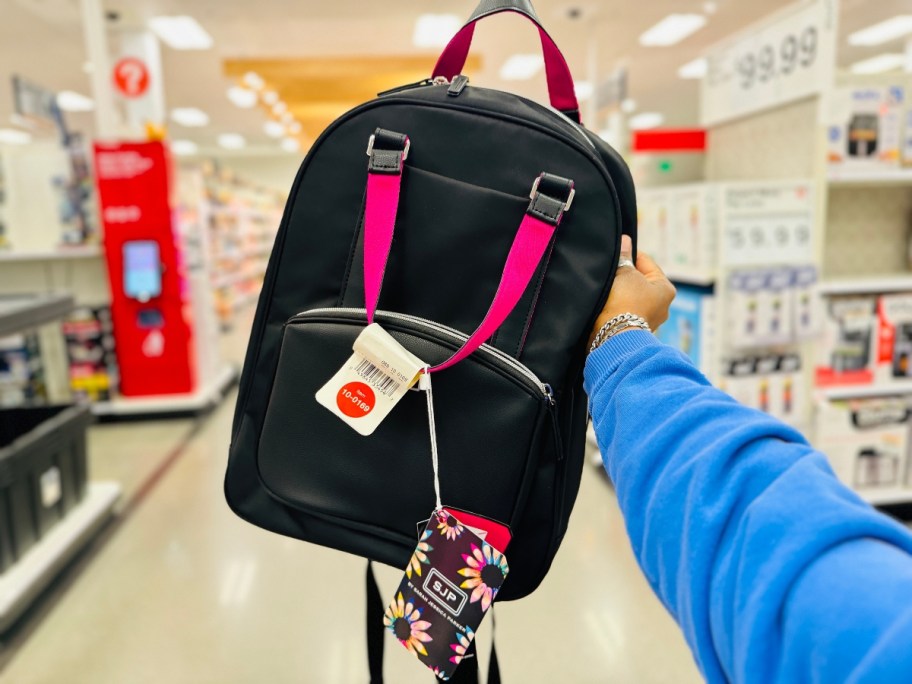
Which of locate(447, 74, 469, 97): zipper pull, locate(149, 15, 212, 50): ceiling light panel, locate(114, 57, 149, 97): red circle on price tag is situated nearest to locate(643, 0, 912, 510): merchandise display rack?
locate(447, 74, 469, 97): zipper pull

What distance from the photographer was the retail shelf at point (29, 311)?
206cm

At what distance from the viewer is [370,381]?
742 millimetres

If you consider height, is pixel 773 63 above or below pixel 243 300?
above

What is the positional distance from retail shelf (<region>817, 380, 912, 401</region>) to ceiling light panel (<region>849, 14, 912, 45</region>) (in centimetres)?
664

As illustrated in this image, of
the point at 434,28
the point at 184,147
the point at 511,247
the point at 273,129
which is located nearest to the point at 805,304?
the point at 511,247

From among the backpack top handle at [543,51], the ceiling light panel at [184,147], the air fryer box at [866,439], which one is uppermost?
the ceiling light panel at [184,147]

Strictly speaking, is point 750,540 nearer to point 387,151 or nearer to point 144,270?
point 387,151

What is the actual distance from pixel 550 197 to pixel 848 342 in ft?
7.51

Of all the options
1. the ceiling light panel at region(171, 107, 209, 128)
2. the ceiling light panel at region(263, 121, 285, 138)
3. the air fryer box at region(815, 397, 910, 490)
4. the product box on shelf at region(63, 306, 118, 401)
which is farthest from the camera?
the ceiling light panel at region(263, 121, 285, 138)

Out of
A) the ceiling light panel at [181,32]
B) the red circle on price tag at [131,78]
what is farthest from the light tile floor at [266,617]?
the ceiling light panel at [181,32]

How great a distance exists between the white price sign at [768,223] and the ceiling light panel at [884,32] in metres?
6.78

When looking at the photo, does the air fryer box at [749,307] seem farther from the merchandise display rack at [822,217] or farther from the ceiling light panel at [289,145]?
the ceiling light panel at [289,145]

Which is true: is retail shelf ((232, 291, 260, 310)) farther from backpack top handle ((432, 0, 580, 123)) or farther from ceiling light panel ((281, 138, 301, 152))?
backpack top handle ((432, 0, 580, 123))

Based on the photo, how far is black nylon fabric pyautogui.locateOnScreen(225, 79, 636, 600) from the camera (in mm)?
731
